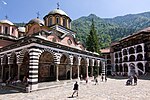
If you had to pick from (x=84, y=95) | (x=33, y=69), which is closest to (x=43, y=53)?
(x=33, y=69)

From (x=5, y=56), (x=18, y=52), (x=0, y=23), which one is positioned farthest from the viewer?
(x=0, y=23)

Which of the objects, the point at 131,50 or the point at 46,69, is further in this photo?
the point at 131,50

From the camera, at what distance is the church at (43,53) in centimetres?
1692

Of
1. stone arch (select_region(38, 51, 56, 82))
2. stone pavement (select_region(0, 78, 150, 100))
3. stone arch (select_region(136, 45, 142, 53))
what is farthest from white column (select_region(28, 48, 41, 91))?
stone arch (select_region(136, 45, 142, 53))

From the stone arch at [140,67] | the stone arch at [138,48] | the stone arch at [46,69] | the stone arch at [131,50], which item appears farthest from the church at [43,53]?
the stone arch at [131,50]

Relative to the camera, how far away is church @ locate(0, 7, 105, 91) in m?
16.9

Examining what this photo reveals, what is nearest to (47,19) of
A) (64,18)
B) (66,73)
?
(64,18)

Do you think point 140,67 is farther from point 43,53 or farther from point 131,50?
point 43,53

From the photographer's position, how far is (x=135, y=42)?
142 ft

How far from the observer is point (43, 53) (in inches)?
914

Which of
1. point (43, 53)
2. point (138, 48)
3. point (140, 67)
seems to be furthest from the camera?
point (138, 48)

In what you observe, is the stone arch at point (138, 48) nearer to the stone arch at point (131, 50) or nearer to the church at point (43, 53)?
the stone arch at point (131, 50)

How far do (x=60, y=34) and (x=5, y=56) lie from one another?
9.64 m

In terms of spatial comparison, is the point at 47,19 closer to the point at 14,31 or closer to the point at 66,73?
the point at 14,31
